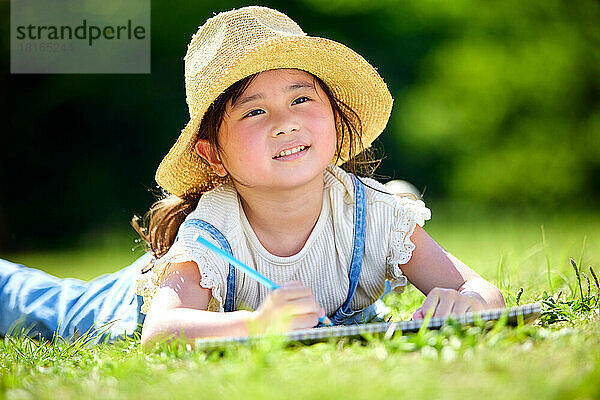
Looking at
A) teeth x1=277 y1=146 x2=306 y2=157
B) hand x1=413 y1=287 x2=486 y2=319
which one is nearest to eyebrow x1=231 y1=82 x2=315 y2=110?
teeth x1=277 y1=146 x2=306 y2=157

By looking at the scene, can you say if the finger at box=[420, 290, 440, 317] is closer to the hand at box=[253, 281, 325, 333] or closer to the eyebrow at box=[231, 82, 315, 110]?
the hand at box=[253, 281, 325, 333]

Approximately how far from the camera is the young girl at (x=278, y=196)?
220 centimetres

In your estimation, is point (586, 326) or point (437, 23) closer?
point (586, 326)

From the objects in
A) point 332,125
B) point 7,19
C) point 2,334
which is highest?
point 7,19

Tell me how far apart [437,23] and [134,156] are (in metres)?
3.10

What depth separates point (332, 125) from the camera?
235cm

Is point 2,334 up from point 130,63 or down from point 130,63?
down

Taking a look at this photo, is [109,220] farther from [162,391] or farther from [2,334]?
[162,391]

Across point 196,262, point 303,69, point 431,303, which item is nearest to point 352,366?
point 431,303

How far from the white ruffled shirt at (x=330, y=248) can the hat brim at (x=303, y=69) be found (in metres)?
0.15

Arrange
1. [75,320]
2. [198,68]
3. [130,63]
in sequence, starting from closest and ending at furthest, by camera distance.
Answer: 1. [198,68]
2. [75,320]
3. [130,63]

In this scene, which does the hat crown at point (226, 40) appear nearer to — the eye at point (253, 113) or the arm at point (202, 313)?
the eye at point (253, 113)

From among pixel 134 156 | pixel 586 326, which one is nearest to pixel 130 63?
pixel 134 156
